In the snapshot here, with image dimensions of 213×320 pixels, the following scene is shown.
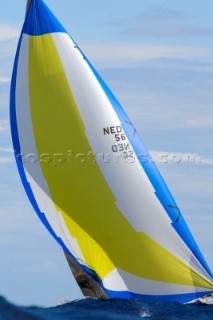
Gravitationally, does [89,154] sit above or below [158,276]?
above

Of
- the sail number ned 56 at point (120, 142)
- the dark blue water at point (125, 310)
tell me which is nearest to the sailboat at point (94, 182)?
the sail number ned 56 at point (120, 142)

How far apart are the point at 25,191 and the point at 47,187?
0.73 meters

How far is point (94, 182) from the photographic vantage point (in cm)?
2539

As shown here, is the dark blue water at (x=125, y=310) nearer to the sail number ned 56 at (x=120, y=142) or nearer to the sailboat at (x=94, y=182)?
the sailboat at (x=94, y=182)

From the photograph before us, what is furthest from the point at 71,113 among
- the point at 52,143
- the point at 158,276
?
the point at 158,276

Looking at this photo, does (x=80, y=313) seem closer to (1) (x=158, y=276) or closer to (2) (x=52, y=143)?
(1) (x=158, y=276)

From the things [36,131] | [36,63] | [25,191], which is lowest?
[25,191]

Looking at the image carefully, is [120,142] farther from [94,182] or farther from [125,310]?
[125,310]

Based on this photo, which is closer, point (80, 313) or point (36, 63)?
point (80, 313)

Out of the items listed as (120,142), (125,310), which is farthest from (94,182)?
(125,310)

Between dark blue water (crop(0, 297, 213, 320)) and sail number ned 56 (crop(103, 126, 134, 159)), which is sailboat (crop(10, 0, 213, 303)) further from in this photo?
dark blue water (crop(0, 297, 213, 320))

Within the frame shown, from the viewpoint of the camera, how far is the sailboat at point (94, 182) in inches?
1000

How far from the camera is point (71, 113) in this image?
25594 millimetres

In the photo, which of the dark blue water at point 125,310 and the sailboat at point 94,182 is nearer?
the dark blue water at point 125,310
